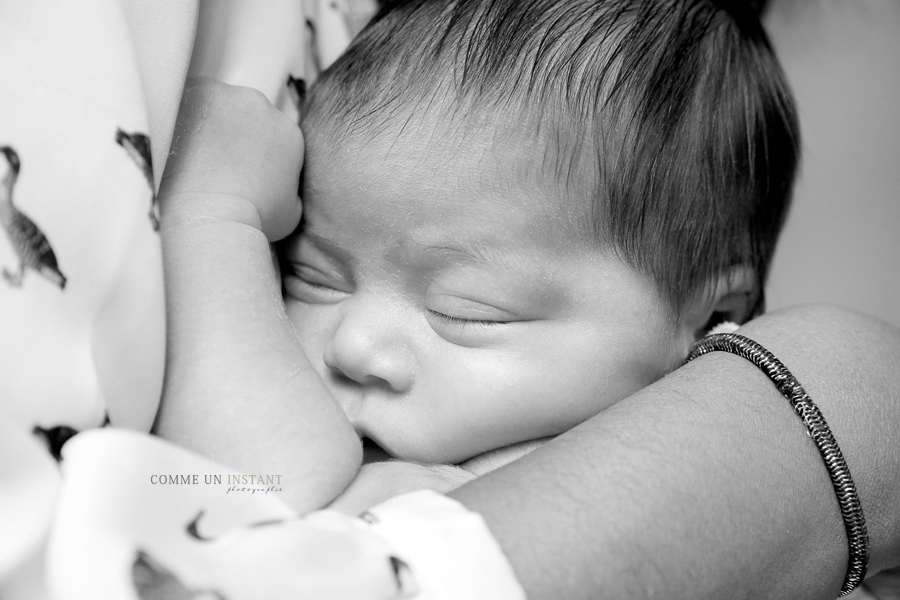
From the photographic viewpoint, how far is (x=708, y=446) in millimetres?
681

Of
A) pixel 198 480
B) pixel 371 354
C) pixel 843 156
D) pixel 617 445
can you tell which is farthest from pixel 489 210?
pixel 843 156

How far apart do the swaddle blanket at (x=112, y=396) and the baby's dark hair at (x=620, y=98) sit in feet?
0.86

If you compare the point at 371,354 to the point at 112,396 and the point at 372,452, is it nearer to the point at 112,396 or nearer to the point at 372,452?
the point at 372,452

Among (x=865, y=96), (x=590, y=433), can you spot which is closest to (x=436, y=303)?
(x=590, y=433)

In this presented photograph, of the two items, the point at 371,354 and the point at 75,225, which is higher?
the point at 75,225

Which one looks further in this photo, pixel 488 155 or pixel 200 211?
pixel 488 155

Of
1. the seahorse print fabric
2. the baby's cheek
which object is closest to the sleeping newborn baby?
the baby's cheek

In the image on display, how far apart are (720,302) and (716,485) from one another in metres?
0.43

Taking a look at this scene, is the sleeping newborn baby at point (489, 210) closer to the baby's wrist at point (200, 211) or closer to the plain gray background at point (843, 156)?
the baby's wrist at point (200, 211)

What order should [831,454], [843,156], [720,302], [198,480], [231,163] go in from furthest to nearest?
[843,156] < [720,302] < [231,163] < [831,454] < [198,480]

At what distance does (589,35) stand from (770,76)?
0.29 metres

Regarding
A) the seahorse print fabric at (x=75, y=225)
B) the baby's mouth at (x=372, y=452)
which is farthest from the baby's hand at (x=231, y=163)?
the baby's mouth at (x=372, y=452)

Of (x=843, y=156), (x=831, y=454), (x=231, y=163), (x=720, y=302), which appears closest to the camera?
(x=831, y=454)

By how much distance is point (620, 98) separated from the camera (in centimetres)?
94
